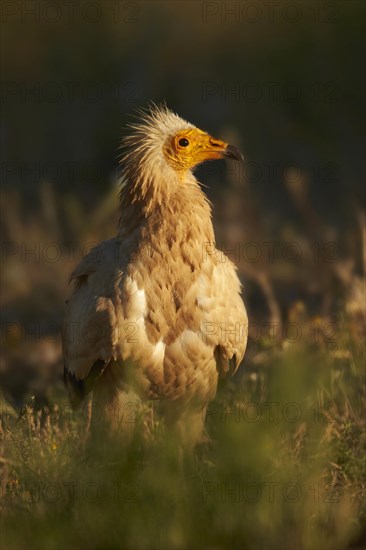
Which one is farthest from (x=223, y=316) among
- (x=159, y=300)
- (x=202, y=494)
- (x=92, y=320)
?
(x=202, y=494)

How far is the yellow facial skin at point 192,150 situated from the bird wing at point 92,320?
22.6 inches

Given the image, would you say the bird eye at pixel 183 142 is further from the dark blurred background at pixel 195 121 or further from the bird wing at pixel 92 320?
the dark blurred background at pixel 195 121

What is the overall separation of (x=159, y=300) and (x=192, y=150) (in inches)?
37.8

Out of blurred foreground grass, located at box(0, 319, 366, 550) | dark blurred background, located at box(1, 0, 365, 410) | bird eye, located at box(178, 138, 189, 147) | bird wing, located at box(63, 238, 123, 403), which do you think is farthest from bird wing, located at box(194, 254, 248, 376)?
dark blurred background, located at box(1, 0, 365, 410)

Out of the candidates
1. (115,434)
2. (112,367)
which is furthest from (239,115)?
(115,434)

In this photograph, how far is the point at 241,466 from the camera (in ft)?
13.9

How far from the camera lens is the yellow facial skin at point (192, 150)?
6066 mm

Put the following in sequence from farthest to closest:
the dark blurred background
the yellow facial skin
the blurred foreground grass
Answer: the dark blurred background < the yellow facial skin < the blurred foreground grass

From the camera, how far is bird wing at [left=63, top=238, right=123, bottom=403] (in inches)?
220

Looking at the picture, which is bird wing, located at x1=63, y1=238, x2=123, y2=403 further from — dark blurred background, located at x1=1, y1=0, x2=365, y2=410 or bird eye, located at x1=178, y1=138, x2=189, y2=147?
dark blurred background, located at x1=1, y1=0, x2=365, y2=410

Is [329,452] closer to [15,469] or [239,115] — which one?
[15,469]

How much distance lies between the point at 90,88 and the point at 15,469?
10824 millimetres

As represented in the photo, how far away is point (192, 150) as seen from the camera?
20.0ft

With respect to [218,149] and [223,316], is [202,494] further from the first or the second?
[218,149]
